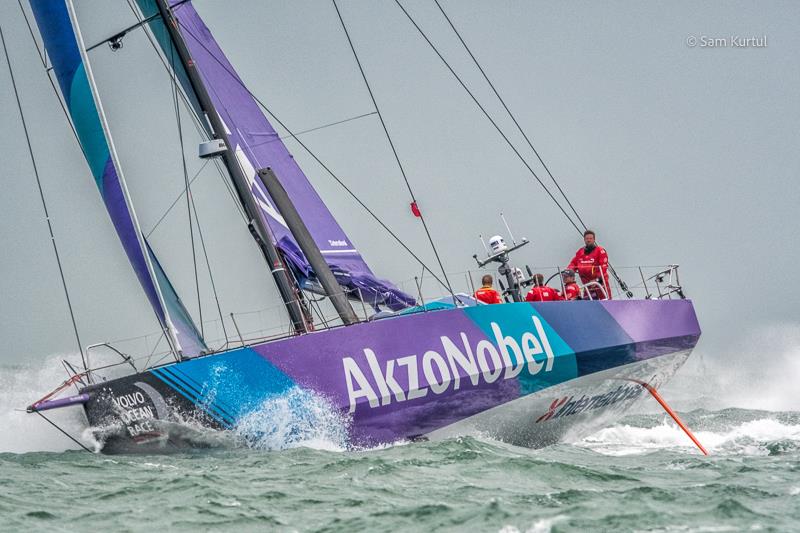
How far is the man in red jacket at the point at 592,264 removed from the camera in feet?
33.2

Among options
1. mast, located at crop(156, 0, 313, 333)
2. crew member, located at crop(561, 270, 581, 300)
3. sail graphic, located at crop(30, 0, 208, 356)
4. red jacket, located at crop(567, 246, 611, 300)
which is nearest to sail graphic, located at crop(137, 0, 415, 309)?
mast, located at crop(156, 0, 313, 333)

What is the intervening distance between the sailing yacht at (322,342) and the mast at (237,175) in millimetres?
12

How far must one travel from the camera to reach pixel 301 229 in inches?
354

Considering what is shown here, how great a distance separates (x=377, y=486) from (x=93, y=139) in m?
4.37

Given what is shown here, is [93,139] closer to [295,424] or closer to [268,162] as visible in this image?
[268,162]

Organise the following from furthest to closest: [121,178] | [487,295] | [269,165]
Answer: [269,165] → [487,295] → [121,178]

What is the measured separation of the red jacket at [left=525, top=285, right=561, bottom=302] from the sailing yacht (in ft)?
0.77

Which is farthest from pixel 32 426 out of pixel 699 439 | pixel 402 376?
pixel 699 439

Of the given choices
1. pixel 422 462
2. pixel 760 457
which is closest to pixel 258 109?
pixel 422 462

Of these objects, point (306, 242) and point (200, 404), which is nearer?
point (200, 404)

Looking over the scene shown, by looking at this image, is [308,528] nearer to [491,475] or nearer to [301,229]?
[491,475]

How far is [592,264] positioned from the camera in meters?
10.3

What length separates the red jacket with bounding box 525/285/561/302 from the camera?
31.2ft

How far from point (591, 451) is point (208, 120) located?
428 cm
